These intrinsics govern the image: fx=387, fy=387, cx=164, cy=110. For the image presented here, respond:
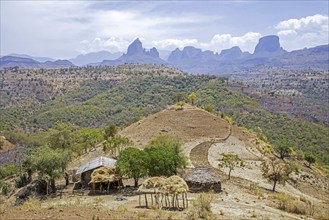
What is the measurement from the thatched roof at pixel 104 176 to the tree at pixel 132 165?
112 centimetres

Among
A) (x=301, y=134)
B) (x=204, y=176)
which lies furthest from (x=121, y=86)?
(x=204, y=176)

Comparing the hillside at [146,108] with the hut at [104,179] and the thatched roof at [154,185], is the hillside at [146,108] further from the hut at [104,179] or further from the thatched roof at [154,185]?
the thatched roof at [154,185]

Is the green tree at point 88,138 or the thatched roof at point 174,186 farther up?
the thatched roof at point 174,186

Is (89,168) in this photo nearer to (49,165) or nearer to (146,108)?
(49,165)

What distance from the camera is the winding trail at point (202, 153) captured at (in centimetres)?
4950

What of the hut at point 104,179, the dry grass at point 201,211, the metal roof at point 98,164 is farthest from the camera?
the metal roof at point 98,164

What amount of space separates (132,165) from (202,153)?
22226 millimetres

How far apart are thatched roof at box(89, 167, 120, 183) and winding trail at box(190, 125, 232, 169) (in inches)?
616

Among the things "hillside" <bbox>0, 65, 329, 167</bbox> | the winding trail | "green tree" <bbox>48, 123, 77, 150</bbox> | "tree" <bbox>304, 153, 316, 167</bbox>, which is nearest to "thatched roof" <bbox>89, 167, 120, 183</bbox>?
"green tree" <bbox>48, 123, 77, 150</bbox>

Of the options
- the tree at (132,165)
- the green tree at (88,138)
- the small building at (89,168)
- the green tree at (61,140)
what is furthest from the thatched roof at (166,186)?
the green tree at (88,138)

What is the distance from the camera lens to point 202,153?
5462 cm

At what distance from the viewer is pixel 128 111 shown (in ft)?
506

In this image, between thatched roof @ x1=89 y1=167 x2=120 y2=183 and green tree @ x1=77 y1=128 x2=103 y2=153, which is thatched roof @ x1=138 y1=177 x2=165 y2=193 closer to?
thatched roof @ x1=89 y1=167 x2=120 y2=183

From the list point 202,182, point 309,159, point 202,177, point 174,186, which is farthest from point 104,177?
point 309,159
